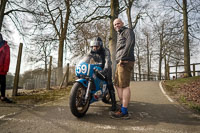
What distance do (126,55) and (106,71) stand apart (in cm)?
57

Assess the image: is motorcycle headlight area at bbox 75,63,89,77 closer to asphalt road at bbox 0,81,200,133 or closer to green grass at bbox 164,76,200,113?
asphalt road at bbox 0,81,200,133

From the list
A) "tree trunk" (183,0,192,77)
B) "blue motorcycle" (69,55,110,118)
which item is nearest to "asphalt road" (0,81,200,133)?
"blue motorcycle" (69,55,110,118)

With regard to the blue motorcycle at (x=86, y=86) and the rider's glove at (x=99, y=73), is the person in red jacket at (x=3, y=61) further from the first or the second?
the rider's glove at (x=99, y=73)

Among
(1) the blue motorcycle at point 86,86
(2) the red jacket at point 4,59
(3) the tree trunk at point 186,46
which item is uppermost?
(3) the tree trunk at point 186,46

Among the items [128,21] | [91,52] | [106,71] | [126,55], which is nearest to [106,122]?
[106,71]

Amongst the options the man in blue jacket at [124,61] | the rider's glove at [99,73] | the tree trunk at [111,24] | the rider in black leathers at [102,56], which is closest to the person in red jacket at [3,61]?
the rider in black leathers at [102,56]

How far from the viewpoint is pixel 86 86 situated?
10.4 ft

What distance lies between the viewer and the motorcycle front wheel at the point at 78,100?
2.84 metres

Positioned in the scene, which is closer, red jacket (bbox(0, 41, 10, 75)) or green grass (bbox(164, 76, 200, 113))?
green grass (bbox(164, 76, 200, 113))

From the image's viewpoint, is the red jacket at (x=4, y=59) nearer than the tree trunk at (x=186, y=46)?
Yes

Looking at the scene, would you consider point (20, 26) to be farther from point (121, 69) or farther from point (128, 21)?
point (121, 69)

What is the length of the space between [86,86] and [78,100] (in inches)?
13.0

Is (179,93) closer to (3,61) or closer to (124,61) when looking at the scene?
(124,61)

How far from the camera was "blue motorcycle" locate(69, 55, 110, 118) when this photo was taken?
2985mm
